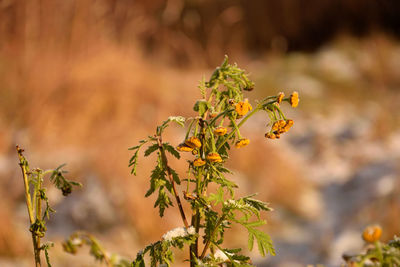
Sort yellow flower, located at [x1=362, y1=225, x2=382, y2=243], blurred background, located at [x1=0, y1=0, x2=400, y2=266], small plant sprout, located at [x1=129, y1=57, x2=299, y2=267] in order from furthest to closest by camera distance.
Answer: blurred background, located at [x1=0, y1=0, x2=400, y2=266] < small plant sprout, located at [x1=129, y1=57, x2=299, y2=267] < yellow flower, located at [x1=362, y1=225, x2=382, y2=243]

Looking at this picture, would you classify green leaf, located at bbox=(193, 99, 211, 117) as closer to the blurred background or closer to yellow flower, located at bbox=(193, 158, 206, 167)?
yellow flower, located at bbox=(193, 158, 206, 167)

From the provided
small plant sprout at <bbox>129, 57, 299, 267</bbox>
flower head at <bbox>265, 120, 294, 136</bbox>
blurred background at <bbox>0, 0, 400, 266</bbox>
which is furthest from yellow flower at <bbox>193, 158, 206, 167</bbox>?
blurred background at <bbox>0, 0, 400, 266</bbox>

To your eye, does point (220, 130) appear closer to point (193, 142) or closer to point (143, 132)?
point (193, 142)

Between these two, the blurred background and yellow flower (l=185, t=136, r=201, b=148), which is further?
the blurred background

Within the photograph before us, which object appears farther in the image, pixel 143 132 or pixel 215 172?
pixel 143 132

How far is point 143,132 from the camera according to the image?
134 inches

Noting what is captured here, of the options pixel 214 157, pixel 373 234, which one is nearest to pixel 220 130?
pixel 214 157

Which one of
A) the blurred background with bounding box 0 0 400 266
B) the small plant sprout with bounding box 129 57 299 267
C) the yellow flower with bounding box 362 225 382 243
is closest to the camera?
the yellow flower with bounding box 362 225 382 243

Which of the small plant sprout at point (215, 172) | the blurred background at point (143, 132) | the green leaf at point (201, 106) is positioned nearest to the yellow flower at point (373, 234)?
the small plant sprout at point (215, 172)

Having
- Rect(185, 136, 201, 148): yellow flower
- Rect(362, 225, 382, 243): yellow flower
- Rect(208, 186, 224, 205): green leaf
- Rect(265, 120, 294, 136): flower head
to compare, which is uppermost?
Rect(265, 120, 294, 136): flower head

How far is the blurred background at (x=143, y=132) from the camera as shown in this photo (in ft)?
8.96

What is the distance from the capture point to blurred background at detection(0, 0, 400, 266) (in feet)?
8.96

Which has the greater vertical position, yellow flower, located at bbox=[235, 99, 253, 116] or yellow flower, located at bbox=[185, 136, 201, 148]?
yellow flower, located at bbox=[235, 99, 253, 116]

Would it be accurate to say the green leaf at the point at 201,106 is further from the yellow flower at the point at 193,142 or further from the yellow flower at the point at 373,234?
the yellow flower at the point at 373,234
